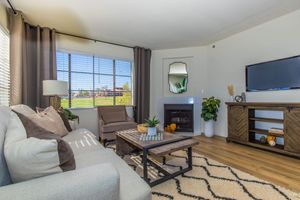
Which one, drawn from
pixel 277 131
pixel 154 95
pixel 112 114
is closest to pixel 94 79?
pixel 112 114

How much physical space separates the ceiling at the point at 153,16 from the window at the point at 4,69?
551mm

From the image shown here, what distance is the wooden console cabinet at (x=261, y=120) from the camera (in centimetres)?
257

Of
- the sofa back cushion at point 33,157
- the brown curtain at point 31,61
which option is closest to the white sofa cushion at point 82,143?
the sofa back cushion at point 33,157

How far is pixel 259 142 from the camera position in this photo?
3.16 m

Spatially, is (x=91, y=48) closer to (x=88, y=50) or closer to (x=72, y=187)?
(x=88, y=50)

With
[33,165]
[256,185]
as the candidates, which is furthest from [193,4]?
[33,165]

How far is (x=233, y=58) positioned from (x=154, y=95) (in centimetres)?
225

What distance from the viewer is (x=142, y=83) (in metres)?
4.64

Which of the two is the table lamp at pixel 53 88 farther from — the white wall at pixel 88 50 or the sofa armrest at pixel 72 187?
the sofa armrest at pixel 72 187

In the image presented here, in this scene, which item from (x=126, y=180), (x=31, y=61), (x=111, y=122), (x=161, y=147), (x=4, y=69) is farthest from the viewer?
(x=111, y=122)

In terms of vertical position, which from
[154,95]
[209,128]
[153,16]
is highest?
[153,16]

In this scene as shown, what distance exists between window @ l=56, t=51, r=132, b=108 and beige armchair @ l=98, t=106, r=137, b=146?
527 mm

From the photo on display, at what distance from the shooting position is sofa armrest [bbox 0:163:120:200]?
0.69 metres

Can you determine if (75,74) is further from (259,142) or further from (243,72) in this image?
(259,142)
